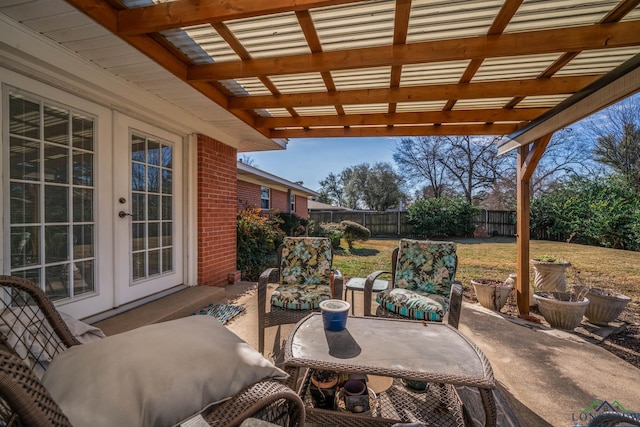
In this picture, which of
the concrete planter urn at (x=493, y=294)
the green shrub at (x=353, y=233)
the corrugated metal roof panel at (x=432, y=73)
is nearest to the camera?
the corrugated metal roof panel at (x=432, y=73)

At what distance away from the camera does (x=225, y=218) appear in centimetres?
452

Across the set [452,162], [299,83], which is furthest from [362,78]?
[452,162]

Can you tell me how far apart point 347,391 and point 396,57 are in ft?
7.74

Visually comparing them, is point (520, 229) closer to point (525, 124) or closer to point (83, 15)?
point (525, 124)

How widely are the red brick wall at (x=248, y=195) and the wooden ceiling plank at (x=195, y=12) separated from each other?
5.74 metres

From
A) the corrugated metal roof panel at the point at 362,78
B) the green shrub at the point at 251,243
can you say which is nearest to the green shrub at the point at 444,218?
the green shrub at the point at 251,243

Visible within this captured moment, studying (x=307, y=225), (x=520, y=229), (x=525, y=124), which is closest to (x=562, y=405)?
(x=520, y=229)

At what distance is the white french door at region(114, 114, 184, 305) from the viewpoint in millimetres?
2924

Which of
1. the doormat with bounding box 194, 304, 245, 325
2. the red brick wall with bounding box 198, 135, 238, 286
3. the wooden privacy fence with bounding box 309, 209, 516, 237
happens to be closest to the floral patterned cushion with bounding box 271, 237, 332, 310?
the doormat with bounding box 194, 304, 245, 325

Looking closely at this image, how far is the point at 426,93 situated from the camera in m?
2.95

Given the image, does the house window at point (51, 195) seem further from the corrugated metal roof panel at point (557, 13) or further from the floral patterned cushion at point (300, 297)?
the corrugated metal roof panel at point (557, 13)

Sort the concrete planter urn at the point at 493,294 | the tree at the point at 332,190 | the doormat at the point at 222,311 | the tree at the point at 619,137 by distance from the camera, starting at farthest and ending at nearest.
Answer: the tree at the point at 332,190, the tree at the point at 619,137, the concrete planter urn at the point at 493,294, the doormat at the point at 222,311

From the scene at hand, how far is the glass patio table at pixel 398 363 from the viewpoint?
55.8 inches

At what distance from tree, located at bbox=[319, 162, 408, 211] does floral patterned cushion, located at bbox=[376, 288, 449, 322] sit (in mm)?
21063
